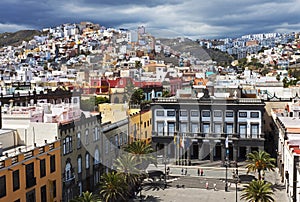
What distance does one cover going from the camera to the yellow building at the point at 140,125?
39.2 m

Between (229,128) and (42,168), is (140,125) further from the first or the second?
(42,168)

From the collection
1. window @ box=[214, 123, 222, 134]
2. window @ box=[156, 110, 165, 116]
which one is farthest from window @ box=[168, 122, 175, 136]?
→ window @ box=[214, 123, 222, 134]

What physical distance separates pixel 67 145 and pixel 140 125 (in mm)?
16881

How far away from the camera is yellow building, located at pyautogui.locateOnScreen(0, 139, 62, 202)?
19.5m

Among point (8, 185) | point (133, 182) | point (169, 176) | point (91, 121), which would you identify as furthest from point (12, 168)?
point (169, 176)

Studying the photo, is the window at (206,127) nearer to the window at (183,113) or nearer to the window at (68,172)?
the window at (183,113)

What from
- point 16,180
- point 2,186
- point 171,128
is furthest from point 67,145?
point 171,128

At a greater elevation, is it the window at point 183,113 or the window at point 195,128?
the window at point 183,113

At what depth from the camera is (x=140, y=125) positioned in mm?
42125

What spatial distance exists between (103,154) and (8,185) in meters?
12.3

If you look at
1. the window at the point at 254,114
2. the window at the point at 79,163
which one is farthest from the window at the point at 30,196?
the window at the point at 254,114

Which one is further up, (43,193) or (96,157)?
(96,157)

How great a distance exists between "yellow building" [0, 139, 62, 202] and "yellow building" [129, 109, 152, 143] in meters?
15.0

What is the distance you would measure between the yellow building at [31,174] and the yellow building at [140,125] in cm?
1500
